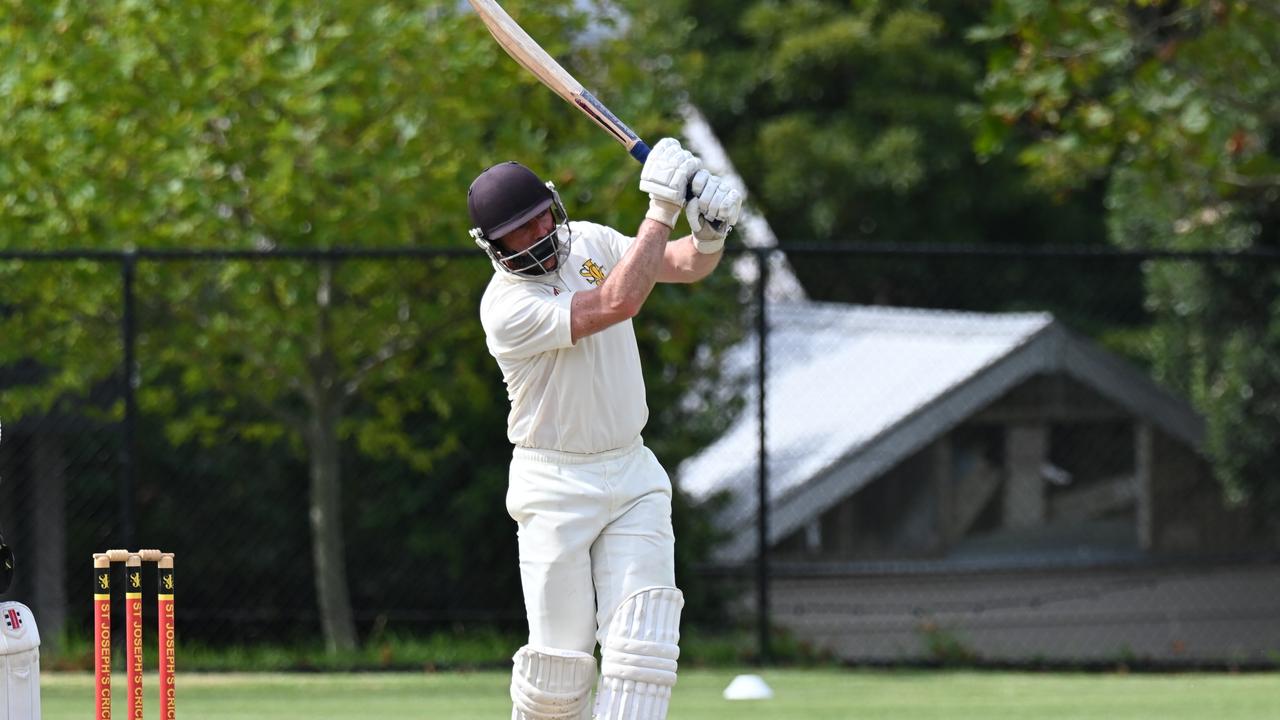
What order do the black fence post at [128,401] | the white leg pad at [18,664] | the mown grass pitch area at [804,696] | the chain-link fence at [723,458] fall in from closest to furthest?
the white leg pad at [18,664]
the mown grass pitch area at [804,696]
the black fence post at [128,401]
the chain-link fence at [723,458]

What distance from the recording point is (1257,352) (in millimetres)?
10430

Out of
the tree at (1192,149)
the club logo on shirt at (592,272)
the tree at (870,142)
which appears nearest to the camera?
the club logo on shirt at (592,272)

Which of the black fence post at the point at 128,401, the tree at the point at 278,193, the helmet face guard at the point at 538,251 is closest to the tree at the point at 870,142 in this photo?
the tree at the point at 278,193

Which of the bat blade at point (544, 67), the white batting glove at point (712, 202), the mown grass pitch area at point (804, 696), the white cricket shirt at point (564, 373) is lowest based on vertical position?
the mown grass pitch area at point (804, 696)

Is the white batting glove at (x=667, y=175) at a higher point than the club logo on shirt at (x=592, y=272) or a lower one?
higher

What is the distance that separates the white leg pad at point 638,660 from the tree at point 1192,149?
5.41 meters

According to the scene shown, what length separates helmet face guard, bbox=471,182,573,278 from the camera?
490cm

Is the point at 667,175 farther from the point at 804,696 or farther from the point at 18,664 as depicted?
the point at 804,696

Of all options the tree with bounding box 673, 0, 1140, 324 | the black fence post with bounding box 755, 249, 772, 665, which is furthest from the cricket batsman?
the tree with bounding box 673, 0, 1140, 324

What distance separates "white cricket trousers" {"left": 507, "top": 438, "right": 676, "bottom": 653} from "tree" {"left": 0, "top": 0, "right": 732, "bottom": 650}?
4217 mm

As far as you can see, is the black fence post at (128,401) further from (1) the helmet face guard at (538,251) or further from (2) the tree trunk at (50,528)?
(1) the helmet face guard at (538,251)

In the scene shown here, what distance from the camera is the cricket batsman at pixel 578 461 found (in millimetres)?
4836

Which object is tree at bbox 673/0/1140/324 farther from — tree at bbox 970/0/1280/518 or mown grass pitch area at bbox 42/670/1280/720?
mown grass pitch area at bbox 42/670/1280/720

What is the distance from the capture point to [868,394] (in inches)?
441
